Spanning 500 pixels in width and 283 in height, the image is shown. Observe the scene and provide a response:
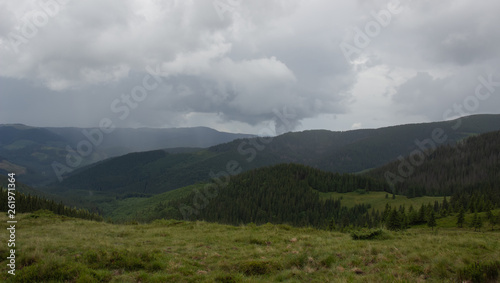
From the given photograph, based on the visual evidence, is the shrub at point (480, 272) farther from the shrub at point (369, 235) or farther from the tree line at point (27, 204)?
the tree line at point (27, 204)

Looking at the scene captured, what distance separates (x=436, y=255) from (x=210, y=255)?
13161 mm

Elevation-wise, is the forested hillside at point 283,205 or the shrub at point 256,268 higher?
the shrub at point 256,268

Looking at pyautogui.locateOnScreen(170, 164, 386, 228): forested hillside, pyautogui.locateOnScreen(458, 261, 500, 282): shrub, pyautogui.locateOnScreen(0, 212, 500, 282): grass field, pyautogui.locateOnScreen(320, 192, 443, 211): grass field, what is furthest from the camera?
pyautogui.locateOnScreen(170, 164, 386, 228): forested hillside

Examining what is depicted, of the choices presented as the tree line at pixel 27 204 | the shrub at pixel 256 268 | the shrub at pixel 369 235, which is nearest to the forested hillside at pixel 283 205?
the tree line at pixel 27 204

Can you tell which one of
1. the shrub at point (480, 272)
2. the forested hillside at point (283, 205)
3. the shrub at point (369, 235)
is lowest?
the forested hillside at point (283, 205)

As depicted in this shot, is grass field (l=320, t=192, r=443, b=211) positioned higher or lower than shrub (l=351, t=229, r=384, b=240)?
lower

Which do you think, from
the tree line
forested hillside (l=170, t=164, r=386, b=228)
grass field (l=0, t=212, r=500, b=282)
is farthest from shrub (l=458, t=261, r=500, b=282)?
forested hillside (l=170, t=164, r=386, b=228)

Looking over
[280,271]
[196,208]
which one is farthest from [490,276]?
[196,208]

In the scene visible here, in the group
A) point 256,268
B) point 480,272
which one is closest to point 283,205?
point 256,268

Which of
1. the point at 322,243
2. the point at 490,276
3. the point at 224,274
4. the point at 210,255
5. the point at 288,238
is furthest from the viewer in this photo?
the point at 288,238

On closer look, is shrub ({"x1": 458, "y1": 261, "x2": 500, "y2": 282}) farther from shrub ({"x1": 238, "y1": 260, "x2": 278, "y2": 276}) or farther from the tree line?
the tree line

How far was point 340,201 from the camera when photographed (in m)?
166

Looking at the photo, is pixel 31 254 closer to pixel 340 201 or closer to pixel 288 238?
pixel 288 238

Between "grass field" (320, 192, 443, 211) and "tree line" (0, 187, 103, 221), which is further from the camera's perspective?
"grass field" (320, 192, 443, 211)
